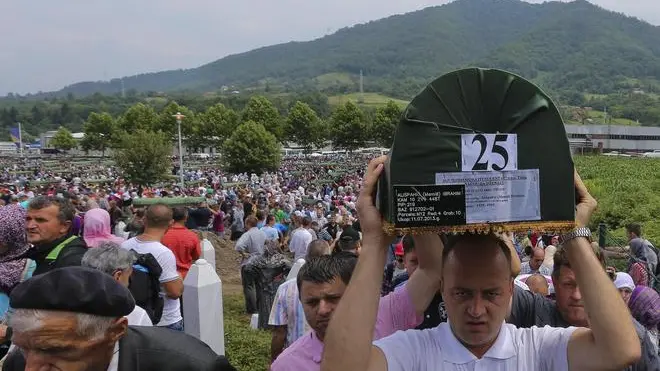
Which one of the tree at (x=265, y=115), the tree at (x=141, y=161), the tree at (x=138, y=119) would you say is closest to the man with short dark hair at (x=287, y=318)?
the tree at (x=141, y=161)

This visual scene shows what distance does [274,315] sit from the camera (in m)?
4.38

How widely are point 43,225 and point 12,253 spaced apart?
28cm

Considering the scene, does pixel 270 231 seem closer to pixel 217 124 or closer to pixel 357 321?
pixel 357 321

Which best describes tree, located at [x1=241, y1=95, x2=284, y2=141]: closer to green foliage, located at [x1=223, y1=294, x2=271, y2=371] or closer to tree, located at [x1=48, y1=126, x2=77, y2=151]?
tree, located at [x1=48, y1=126, x2=77, y2=151]

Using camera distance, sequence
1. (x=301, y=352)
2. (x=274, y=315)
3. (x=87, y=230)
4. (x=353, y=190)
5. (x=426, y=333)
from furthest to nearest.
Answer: (x=353, y=190) → (x=87, y=230) → (x=274, y=315) → (x=301, y=352) → (x=426, y=333)

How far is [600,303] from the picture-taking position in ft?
6.36

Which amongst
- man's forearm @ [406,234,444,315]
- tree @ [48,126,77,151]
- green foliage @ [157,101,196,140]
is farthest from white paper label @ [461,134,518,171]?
tree @ [48,126,77,151]

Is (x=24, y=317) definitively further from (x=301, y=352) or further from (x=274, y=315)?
(x=274, y=315)

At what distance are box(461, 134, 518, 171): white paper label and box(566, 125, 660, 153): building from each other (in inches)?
3854

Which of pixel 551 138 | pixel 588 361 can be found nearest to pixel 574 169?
pixel 551 138

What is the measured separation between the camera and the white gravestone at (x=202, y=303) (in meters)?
5.50

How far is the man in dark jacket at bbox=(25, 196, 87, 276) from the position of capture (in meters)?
4.03

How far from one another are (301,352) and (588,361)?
1378 millimetres

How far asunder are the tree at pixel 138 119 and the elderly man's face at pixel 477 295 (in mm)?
79294
